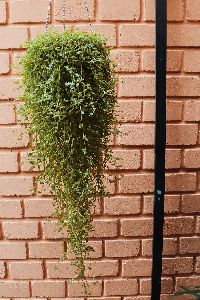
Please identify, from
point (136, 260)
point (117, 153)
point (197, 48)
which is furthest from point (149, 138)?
point (136, 260)

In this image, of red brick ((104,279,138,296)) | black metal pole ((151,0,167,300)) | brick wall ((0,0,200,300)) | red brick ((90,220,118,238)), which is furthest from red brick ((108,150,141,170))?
red brick ((104,279,138,296))

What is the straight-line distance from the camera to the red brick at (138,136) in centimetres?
152

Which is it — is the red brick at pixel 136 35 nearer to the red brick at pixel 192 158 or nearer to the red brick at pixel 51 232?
the red brick at pixel 192 158

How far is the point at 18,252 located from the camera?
5.23ft

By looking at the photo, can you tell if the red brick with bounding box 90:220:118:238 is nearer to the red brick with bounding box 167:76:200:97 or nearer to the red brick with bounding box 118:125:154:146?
the red brick with bounding box 118:125:154:146

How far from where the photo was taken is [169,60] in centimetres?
148

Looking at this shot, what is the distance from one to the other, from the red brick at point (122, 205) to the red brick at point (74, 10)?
26.2 inches

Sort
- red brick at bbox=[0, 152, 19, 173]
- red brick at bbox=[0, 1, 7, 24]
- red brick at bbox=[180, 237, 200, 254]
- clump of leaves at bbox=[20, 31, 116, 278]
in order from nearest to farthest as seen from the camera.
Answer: clump of leaves at bbox=[20, 31, 116, 278]
red brick at bbox=[0, 1, 7, 24]
red brick at bbox=[0, 152, 19, 173]
red brick at bbox=[180, 237, 200, 254]

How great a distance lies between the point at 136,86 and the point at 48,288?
2.80 feet

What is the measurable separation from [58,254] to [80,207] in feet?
1.73

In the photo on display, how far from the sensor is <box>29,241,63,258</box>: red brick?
1.59m

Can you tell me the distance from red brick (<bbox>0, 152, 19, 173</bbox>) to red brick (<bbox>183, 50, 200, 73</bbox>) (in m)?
0.70

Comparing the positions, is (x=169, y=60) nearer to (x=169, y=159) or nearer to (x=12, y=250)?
(x=169, y=159)

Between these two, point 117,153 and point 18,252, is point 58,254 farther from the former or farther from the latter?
point 117,153
